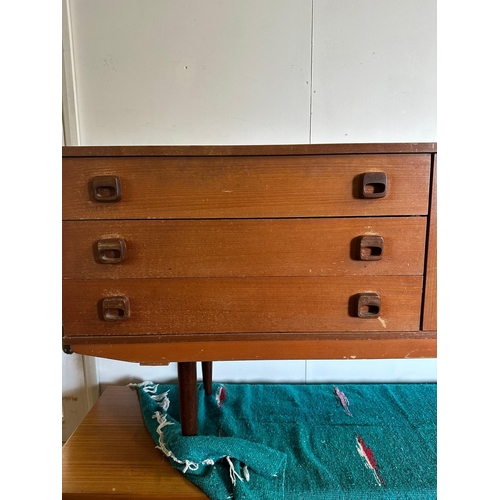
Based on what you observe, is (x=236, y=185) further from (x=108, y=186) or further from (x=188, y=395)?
(x=188, y=395)

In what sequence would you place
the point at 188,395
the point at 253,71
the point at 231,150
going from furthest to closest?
1. the point at 253,71
2. the point at 188,395
3. the point at 231,150

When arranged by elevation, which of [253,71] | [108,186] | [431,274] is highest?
[253,71]

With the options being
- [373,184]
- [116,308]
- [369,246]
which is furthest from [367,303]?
[116,308]

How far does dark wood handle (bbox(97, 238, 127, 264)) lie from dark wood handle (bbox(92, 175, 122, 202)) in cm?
8

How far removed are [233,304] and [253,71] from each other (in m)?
0.70

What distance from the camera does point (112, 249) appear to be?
0.68 metres

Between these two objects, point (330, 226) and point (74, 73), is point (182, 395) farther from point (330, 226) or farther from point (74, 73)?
point (74, 73)

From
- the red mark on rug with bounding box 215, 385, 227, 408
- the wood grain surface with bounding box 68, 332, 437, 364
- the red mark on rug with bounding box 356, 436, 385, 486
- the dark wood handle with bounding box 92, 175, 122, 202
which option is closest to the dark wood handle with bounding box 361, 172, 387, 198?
the wood grain surface with bounding box 68, 332, 437, 364

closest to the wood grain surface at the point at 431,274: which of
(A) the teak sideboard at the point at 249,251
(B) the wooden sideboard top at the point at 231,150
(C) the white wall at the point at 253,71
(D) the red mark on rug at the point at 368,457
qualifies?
(A) the teak sideboard at the point at 249,251

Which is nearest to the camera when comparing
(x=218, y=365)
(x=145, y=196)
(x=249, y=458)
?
(x=145, y=196)

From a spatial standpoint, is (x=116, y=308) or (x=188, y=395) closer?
(x=116, y=308)
